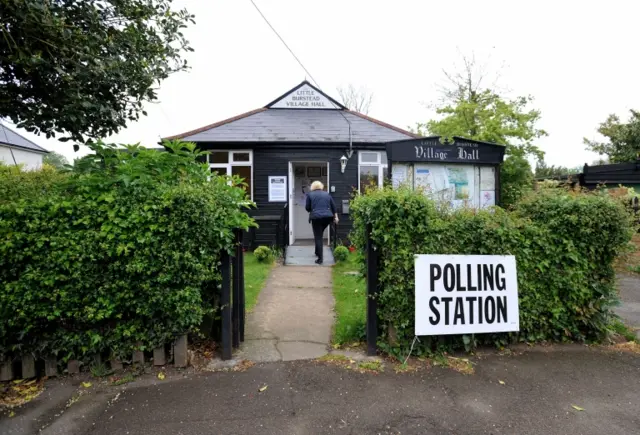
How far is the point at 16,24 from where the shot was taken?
11.5ft

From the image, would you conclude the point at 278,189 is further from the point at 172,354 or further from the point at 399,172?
the point at 172,354

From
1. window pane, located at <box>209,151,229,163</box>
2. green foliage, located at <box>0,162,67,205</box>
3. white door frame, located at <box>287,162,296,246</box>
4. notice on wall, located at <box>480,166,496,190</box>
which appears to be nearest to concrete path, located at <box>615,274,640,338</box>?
notice on wall, located at <box>480,166,496,190</box>

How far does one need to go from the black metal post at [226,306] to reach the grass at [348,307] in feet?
3.83

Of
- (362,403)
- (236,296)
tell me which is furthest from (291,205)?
(362,403)

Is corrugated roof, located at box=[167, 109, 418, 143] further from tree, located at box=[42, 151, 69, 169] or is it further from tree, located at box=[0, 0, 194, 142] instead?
tree, located at box=[0, 0, 194, 142]

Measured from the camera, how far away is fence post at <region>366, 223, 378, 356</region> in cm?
365

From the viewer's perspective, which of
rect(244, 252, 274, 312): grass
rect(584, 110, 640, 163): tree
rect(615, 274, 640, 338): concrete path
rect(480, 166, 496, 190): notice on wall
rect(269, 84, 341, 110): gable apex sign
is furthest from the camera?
rect(584, 110, 640, 163): tree

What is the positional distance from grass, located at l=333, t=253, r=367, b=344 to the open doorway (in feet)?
13.3

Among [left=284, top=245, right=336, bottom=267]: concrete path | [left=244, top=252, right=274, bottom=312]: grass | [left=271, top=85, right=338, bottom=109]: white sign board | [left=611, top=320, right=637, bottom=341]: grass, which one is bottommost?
[left=611, top=320, right=637, bottom=341]: grass

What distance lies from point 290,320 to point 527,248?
9.51ft

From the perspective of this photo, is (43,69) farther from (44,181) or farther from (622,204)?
(622,204)

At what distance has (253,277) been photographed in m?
7.02

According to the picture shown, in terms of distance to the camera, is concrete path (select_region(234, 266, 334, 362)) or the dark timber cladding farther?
the dark timber cladding

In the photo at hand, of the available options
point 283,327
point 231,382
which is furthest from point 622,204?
point 231,382
